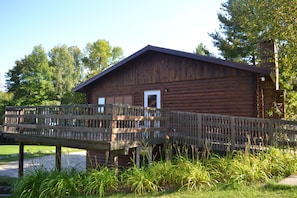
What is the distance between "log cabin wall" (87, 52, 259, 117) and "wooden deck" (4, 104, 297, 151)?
1.81m

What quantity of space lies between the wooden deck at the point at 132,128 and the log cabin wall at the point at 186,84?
5.95ft

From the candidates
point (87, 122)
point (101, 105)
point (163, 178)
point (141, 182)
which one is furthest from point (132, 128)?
point (141, 182)

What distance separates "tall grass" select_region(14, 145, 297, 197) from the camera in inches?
218

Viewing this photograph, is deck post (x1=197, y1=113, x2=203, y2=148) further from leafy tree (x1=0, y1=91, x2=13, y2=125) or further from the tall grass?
leafy tree (x1=0, y1=91, x2=13, y2=125)

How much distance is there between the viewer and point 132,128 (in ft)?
24.9

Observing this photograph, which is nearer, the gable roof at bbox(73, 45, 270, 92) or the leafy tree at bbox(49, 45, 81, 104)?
the gable roof at bbox(73, 45, 270, 92)

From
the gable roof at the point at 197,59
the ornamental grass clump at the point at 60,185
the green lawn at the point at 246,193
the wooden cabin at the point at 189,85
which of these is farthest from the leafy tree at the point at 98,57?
the green lawn at the point at 246,193

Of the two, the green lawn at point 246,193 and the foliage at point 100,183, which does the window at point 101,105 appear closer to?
the foliage at point 100,183

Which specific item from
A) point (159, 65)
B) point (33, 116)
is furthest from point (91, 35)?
point (33, 116)

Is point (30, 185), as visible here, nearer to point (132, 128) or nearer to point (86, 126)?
point (86, 126)

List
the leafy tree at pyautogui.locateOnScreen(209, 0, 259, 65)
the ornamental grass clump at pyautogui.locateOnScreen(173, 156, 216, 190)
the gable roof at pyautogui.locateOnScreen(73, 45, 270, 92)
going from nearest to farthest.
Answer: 1. the ornamental grass clump at pyautogui.locateOnScreen(173, 156, 216, 190)
2. the gable roof at pyautogui.locateOnScreen(73, 45, 270, 92)
3. the leafy tree at pyautogui.locateOnScreen(209, 0, 259, 65)

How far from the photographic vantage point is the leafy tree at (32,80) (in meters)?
34.5

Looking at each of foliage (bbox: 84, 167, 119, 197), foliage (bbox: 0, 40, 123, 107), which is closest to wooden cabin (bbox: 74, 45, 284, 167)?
foliage (bbox: 84, 167, 119, 197)

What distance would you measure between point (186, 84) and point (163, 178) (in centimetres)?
608
